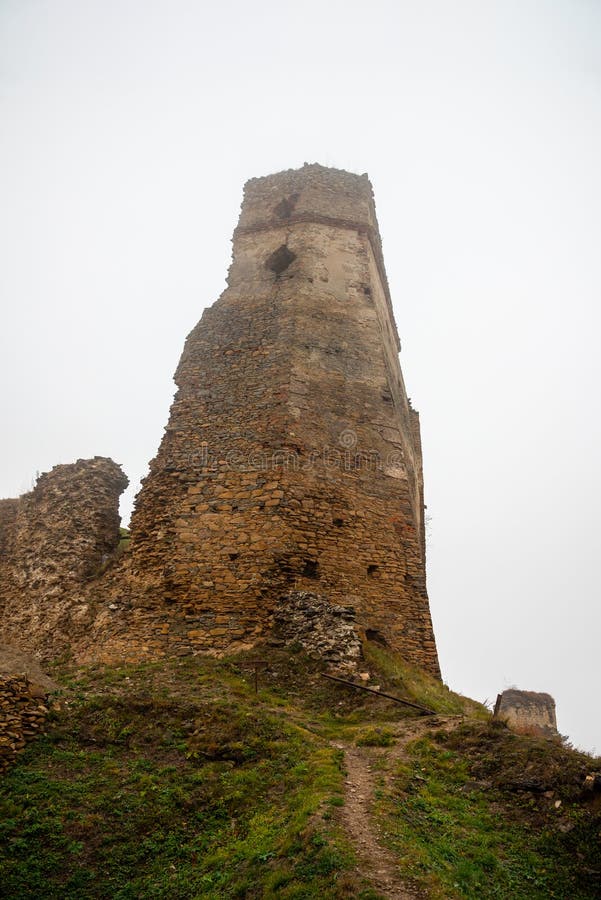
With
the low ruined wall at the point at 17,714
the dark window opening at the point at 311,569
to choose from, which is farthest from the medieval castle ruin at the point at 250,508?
the low ruined wall at the point at 17,714

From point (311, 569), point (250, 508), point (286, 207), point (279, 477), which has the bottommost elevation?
point (311, 569)

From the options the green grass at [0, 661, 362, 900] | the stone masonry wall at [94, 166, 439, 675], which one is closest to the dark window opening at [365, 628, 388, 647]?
the stone masonry wall at [94, 166, 439, 675]

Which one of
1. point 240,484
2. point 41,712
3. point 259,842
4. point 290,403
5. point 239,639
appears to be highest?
point 290,403

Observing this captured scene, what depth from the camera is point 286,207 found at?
16.5 meters

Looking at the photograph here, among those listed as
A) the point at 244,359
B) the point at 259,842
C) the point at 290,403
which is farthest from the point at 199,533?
the point at 259,842

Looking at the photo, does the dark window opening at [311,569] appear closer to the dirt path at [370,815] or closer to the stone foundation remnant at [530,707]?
the dirt path at [370,815]

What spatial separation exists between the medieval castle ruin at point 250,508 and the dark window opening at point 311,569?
1.0 inches

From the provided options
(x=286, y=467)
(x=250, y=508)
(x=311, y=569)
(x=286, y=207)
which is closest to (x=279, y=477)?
(x=286, y=467)

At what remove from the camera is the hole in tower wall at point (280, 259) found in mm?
15266

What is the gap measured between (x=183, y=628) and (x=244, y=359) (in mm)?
5760

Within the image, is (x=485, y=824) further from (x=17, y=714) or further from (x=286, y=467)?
(x=286, y=467)

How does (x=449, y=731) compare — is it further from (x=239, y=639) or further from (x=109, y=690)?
(x=109, y=690)

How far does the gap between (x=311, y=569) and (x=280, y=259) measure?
8.20m

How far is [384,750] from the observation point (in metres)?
7.35
